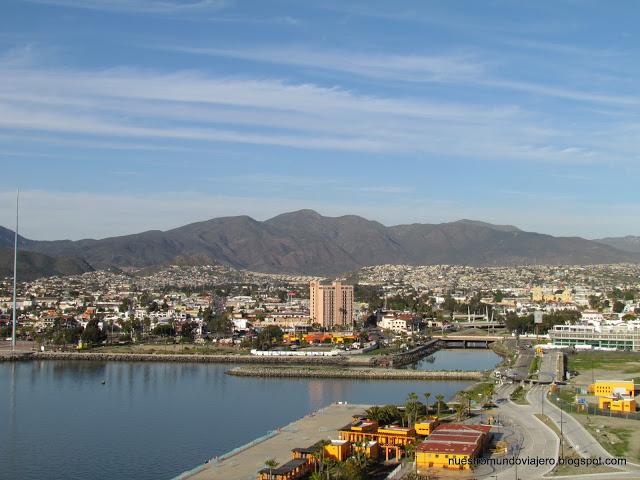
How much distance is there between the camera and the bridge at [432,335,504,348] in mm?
39812

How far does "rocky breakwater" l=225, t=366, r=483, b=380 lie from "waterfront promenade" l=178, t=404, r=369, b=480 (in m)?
8.42

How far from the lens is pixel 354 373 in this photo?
27844 millimetres

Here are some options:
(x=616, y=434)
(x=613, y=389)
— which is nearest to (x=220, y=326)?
(x=613, y=389)

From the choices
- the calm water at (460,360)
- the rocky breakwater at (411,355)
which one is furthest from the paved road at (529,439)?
the rocky breakwater at (411,355)

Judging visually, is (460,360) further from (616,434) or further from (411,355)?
(616,434)

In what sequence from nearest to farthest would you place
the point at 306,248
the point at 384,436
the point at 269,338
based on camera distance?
1. the point at 384,436
2. the point at 269,338
3. the point at 306,248

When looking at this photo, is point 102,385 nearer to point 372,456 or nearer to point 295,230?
point 372,456

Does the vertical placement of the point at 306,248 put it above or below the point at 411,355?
above

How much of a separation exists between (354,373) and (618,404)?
1115cm

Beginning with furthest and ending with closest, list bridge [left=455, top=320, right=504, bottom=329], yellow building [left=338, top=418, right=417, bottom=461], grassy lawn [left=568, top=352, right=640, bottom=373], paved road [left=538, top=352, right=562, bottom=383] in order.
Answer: bridge [left=455, top=320, right=504, bottom=329] → grassy lawn [left=568, top=352, right=640, bottom=373] → paved road [left=538, top=352, right=562, bottom=383] → yellow building [left=338, top=418, right=417, bottom=461]

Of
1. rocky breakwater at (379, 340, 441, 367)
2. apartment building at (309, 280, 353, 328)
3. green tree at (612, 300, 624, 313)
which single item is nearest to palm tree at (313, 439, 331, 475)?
rocky breakwater at (379, 340, 441, 367)

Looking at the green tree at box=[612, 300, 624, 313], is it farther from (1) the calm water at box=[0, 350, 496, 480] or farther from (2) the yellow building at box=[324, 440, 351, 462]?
(2) the yellow building at box=[324, 440, 351, 462]

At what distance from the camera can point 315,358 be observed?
105 ft

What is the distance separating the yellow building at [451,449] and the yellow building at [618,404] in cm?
474
